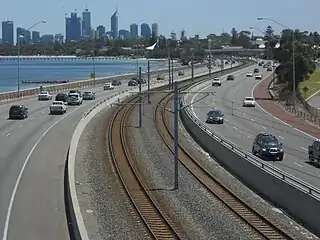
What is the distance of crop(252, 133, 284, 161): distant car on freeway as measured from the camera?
37.1 meters

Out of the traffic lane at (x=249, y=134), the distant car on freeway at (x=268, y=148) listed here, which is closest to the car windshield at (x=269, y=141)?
the distant car on freeway at (x=268, y=148)

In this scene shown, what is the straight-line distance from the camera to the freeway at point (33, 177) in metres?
22.2

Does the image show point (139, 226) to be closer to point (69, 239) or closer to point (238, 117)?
point (69, 239)

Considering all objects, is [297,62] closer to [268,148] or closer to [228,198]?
[268,148]

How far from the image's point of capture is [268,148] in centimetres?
3738

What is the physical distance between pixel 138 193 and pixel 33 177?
5364 mm

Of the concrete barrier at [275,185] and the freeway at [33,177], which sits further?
the concrete barrier at [275,185]

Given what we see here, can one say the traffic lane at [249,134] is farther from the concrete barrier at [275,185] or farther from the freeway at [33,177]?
the freeway at [33,177]

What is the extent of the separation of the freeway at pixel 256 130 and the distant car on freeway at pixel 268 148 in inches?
24.1

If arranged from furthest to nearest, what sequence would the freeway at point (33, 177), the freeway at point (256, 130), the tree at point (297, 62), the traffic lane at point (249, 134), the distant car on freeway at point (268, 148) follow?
the tree at point (297, 62), the distant car on freeway at point (268, 148), the freeway at point (256, 130), the traffic lane at point (249, 134), the freeway at point (33, 177)

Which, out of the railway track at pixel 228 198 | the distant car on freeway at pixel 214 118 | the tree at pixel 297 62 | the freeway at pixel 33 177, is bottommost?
the railway track at pixel 228 198

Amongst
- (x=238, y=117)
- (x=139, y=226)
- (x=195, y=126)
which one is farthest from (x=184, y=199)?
(x=238, y=117)

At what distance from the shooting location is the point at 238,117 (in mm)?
67250

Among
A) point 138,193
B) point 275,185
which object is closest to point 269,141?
point 138,193
